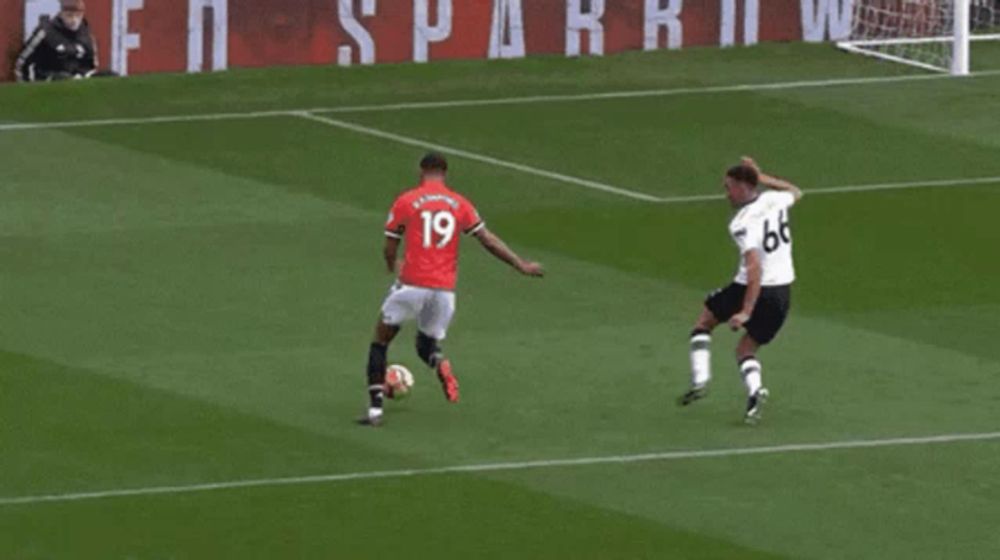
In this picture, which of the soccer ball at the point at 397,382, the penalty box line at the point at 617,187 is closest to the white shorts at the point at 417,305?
the soccer ball at the point at 397,382

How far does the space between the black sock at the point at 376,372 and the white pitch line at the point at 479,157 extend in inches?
423

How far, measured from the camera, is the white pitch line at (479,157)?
37.9 m

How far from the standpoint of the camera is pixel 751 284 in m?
26.7

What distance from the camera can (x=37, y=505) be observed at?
966 inches

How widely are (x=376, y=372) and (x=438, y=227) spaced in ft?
3.84

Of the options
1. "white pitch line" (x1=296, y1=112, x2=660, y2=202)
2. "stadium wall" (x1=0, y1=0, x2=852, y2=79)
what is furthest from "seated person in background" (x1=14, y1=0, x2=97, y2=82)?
"white pitch line" (x1=296, y1=112, x2=660, y2=202)

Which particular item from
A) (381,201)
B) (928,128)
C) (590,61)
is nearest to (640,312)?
(381,201)

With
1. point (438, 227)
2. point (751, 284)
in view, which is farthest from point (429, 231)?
point (751, 284)

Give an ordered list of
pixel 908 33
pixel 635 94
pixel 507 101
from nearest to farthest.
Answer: pixel 507 101, pixel 635 94, pixel 908 33

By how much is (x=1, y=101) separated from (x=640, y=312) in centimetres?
1247

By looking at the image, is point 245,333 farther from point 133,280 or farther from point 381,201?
point 381,201

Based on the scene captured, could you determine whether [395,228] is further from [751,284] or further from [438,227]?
[751,284]

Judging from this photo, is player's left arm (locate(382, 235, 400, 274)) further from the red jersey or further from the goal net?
the goal net

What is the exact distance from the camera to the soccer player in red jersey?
88.5 ft
